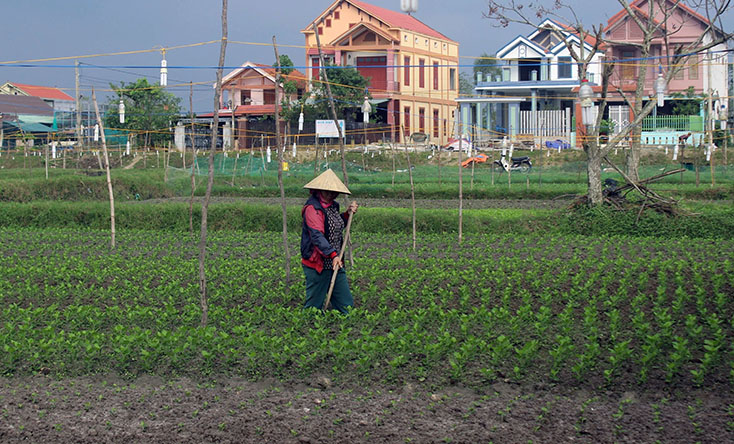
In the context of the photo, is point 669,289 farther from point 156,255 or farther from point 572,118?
point 572,118

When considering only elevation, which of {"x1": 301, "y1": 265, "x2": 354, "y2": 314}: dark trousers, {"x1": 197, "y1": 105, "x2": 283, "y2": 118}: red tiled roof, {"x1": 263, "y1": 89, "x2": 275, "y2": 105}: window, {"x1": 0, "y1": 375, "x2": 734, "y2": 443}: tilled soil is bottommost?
{"x1": 0, "y1": 375, "x2": 734, "y2": 443}: tilled soil

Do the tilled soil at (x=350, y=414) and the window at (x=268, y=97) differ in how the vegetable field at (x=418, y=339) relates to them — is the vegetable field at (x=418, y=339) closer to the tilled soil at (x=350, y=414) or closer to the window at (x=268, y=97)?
the tilled soil at (x=350, y=414)

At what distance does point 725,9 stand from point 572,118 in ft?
88.3

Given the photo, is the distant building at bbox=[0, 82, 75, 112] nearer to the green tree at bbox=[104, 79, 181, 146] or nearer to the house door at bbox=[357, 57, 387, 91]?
the green tree at bbox=[104, 79, 181, 146]

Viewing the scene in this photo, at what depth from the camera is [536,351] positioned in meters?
7.27

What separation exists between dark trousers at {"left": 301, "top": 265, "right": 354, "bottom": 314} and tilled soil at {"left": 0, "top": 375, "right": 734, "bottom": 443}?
2021 mm

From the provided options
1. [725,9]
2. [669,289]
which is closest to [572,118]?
[725,9]

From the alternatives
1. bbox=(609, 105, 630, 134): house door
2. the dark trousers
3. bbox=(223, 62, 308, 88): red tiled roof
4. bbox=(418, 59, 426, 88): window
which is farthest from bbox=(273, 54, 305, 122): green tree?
the dark trousers

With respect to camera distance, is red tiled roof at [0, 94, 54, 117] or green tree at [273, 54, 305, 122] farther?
red tiled roof at [0, 94, 54, 117]

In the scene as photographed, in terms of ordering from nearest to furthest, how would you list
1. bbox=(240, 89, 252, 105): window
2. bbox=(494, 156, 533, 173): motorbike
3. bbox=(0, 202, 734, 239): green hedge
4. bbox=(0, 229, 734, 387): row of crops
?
bbox=(0, 229, 734, 387): row of crops → bbox=(0, 202, 734, 239): green hedge → bbox=(494, 156, 533, 173): motorbike → bbox=(240, 89, 252, 105): window

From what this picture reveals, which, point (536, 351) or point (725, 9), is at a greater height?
point (725, 9)

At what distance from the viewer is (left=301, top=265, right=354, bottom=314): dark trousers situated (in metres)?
8.80

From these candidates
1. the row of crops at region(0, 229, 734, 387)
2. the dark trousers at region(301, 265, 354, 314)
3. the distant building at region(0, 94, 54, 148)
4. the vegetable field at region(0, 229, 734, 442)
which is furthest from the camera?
the distant building at region(0, 94, 54, 148)

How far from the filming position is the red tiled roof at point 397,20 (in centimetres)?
4381
